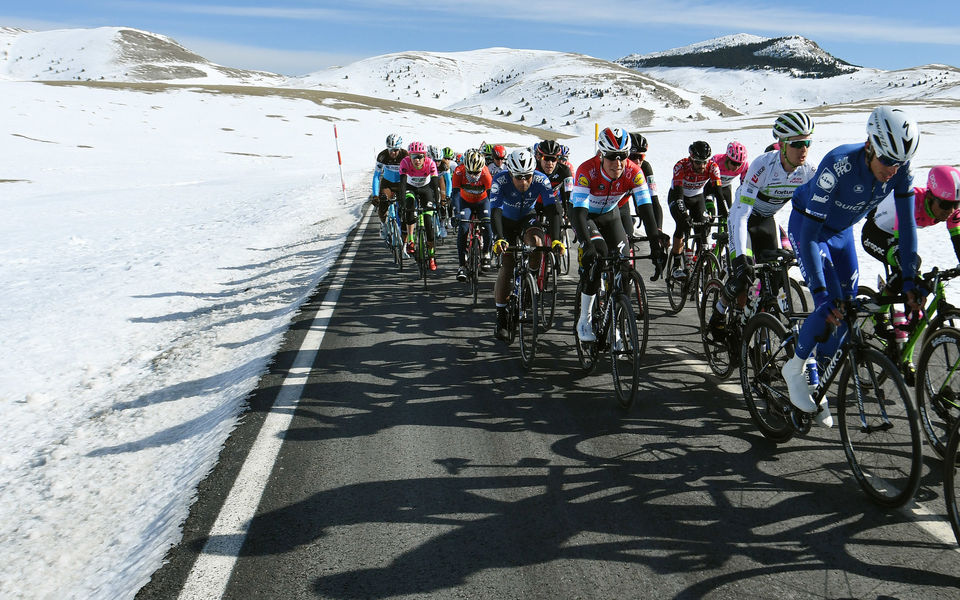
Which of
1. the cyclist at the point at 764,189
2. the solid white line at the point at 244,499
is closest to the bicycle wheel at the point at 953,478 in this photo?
the cyclist at the point at 764,189

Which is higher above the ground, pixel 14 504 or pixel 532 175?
pixel 532 175

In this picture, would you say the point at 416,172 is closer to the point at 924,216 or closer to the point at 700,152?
the point at 700,152

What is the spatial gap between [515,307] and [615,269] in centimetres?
145

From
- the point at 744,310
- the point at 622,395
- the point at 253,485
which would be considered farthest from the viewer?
the point at 744,310

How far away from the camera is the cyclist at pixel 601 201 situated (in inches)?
224

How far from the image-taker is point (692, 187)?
852 cm

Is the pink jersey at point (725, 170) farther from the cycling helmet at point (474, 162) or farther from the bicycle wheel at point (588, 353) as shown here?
the bicycle wheel at point (588, 353)

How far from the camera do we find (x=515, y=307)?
6.63 m

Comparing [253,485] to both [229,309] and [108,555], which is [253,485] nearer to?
[108,555]

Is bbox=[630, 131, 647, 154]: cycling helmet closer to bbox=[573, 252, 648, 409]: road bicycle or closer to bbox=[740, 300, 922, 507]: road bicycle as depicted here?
bbox=[573, 252, 648, 409]: road bicycle

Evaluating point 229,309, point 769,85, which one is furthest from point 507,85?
point 229,309

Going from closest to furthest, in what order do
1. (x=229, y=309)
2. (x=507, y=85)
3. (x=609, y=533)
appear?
(x=609, y=533) → (x=229, y=309) → (x=507, y=85)

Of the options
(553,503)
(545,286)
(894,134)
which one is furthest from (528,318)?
(894,134)

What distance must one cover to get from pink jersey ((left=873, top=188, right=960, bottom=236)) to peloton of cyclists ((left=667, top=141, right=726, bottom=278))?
9.56 ft
